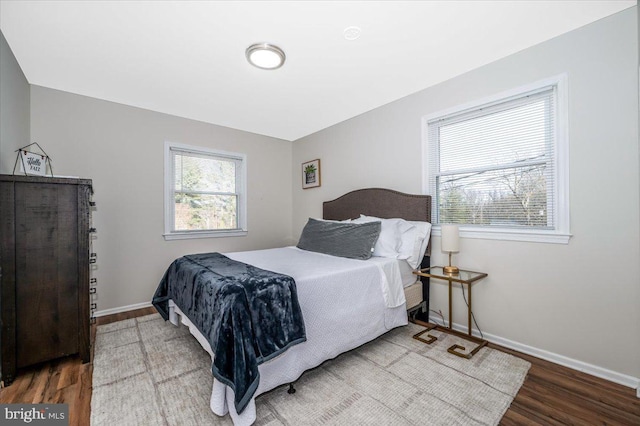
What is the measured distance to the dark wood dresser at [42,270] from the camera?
1894 mm

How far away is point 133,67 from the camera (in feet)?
8.29

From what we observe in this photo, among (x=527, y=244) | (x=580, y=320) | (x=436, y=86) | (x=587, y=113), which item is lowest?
(x=580, y=320)

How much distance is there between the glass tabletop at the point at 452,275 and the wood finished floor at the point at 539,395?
0.72 metres

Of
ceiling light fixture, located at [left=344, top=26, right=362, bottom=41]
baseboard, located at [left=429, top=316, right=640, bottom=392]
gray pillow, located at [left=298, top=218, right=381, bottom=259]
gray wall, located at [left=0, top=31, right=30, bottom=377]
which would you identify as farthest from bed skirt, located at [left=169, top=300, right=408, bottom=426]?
ceiling light fixture, located at [left=344, top=26, right=362, bottom=41]

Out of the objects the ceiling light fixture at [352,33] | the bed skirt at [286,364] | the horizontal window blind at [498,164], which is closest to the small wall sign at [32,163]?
the bed skirt at [286,364]

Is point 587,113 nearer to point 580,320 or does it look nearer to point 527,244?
point 527,244

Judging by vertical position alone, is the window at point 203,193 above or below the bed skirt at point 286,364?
above

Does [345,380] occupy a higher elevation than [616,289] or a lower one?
lower

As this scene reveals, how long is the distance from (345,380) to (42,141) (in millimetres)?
3678

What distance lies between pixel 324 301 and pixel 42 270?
2.05m

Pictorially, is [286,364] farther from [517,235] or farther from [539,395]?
[517,235]

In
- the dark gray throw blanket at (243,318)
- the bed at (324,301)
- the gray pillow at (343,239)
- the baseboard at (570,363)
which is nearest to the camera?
the dark gray throw blanket at (243,318)

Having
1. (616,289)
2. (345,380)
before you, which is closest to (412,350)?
(345,380)

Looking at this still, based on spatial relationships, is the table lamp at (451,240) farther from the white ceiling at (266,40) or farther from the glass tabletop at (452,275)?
the white ceiling at (266,40)
